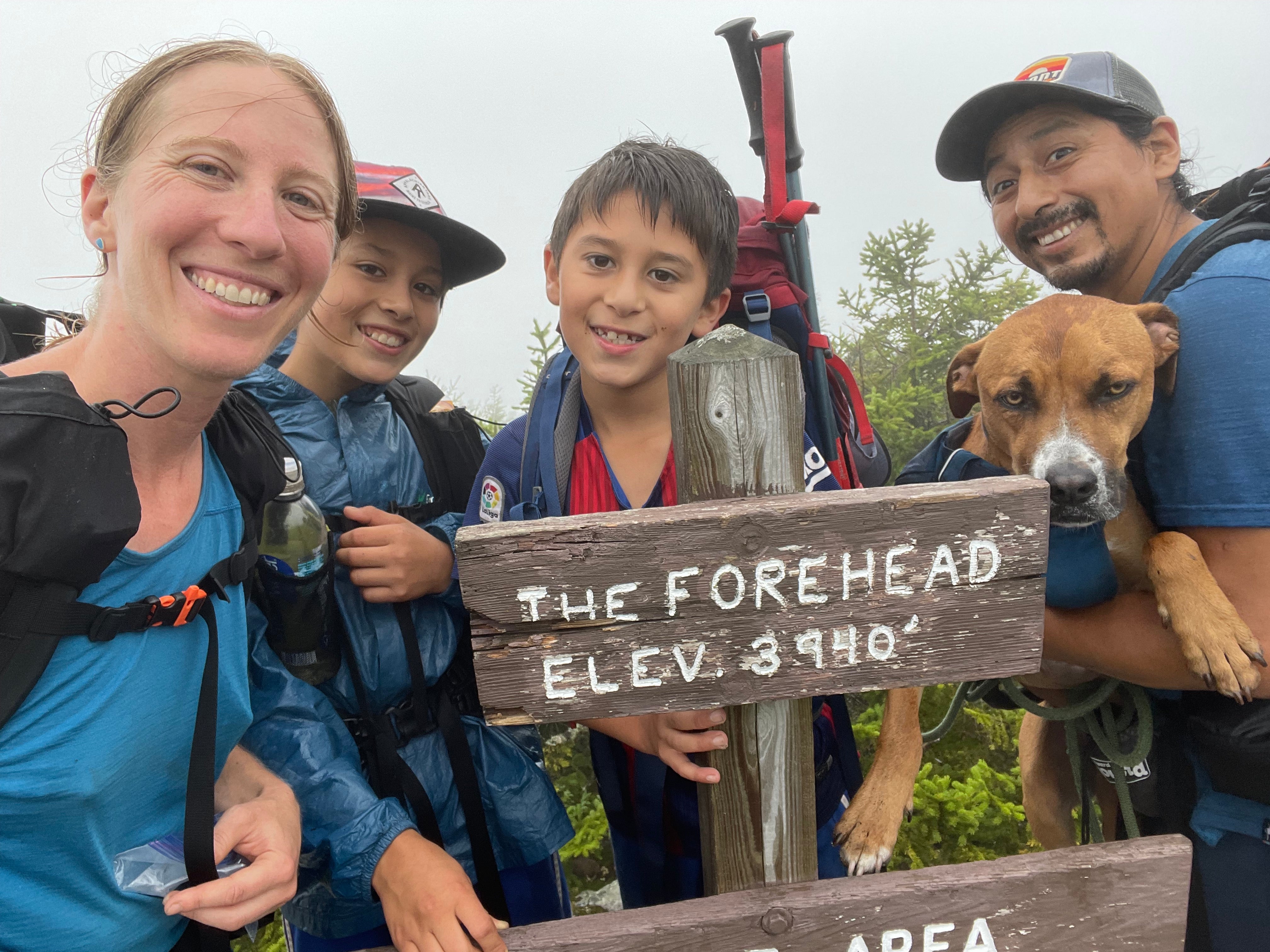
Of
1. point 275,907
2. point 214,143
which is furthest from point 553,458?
point 275,907

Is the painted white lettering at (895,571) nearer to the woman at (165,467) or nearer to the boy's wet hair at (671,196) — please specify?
the boy's wet hair at (671,196)

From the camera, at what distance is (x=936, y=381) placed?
569 cm

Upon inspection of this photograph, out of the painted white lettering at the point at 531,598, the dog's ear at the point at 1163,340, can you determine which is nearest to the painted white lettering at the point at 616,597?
the painted white lettering at the point at 531,598

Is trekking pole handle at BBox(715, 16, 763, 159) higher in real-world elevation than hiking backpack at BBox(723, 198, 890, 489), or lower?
higher

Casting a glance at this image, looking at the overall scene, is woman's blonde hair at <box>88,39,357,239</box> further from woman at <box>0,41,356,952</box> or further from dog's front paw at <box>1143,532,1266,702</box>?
dog's front paw at <box>1143,532,1266,702</box>

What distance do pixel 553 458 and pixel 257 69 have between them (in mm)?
1106

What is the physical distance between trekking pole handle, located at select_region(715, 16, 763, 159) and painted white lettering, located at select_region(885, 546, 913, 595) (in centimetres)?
132

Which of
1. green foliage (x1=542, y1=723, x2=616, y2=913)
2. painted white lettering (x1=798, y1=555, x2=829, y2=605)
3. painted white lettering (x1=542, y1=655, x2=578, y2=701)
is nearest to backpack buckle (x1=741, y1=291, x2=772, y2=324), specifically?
painted white lettering (x1=798, y1=555, x2=829, y2=605)

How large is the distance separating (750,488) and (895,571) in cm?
32

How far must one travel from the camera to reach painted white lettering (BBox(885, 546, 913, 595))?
4.55 ft

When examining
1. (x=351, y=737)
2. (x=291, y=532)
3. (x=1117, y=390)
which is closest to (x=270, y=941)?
(x=351, y=737)

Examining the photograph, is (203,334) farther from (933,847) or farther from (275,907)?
(933,847)

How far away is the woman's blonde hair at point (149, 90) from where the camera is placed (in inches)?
56.4

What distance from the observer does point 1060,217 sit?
2107mm
